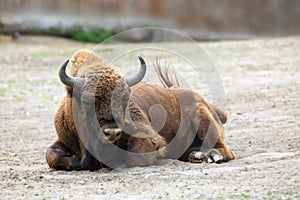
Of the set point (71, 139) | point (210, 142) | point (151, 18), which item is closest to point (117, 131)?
point (71, 139)

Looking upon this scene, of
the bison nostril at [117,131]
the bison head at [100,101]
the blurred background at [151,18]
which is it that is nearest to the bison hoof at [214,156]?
the bison head at [100,101]

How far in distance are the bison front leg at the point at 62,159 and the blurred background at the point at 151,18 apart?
14822 mm

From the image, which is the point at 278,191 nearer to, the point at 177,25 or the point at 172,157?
the point at 172,157

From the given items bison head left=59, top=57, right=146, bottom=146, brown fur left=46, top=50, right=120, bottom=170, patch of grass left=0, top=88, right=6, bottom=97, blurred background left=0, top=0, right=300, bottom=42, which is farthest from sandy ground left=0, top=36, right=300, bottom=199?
blurred background left=0, top=0, right=300, bottom=42

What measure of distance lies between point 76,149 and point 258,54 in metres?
11.5

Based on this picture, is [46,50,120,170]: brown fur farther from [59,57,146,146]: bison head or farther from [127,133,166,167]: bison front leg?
[127,133,166,167]: bison front leg

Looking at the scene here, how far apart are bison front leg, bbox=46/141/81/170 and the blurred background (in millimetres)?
A: 14822

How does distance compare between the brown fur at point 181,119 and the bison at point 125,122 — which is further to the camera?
the brown fur at point 181,119

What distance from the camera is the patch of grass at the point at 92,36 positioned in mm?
23766

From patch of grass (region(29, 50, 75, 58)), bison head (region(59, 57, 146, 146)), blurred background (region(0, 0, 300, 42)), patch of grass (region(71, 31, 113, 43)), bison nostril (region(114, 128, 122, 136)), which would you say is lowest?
patch of grass (region(71, 31, 113, 43))

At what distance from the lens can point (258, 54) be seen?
760 inches

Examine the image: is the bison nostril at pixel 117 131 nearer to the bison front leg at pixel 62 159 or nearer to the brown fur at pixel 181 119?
the brown fur at pixel 181 119

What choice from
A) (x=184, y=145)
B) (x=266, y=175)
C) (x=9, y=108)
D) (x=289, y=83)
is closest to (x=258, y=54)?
(x=289, y=83)

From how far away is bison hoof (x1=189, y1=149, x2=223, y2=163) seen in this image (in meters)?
8.68
